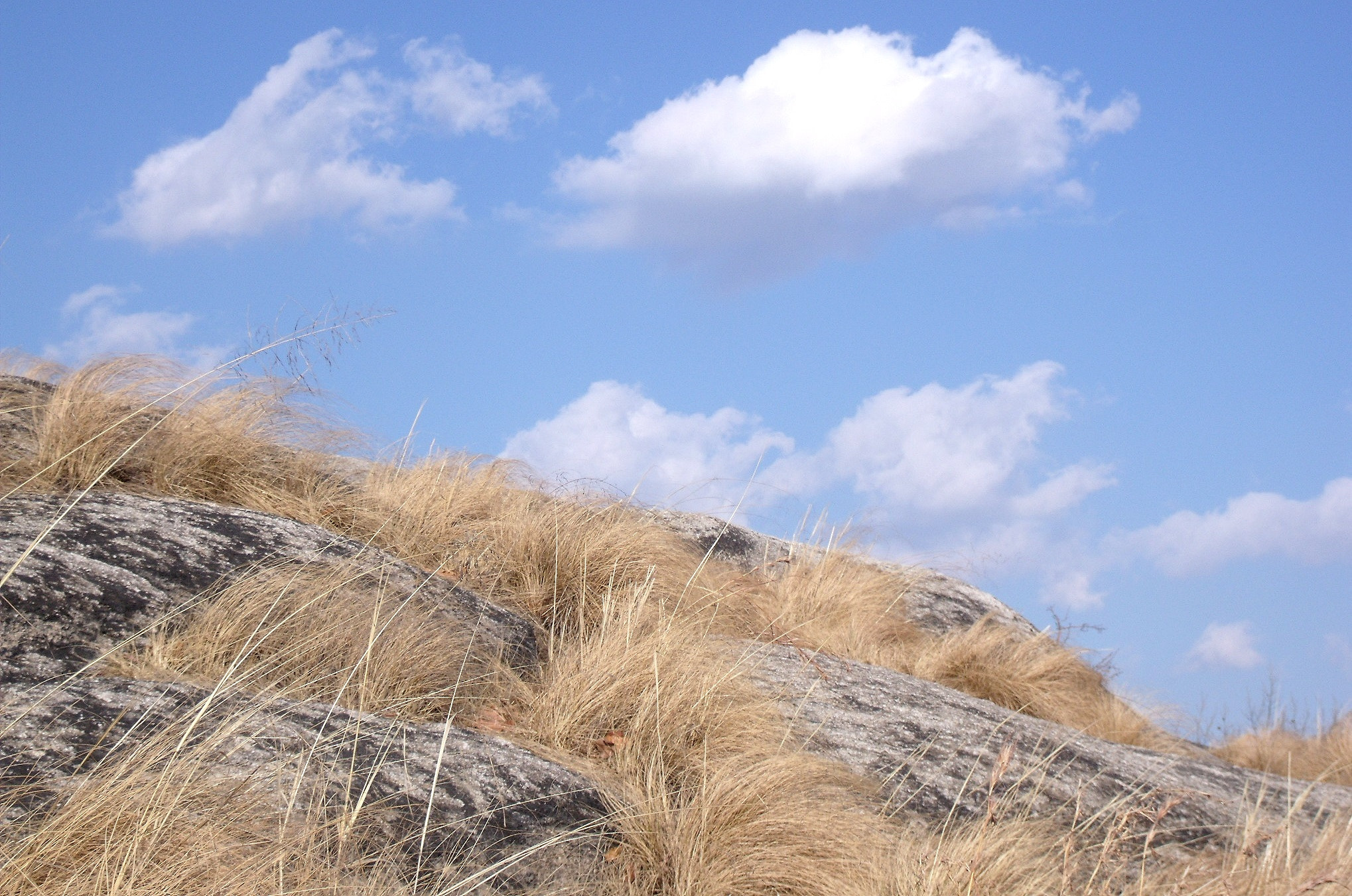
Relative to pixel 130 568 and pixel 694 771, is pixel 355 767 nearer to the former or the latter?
pixel 694 771

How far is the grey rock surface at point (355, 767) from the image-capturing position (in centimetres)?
234

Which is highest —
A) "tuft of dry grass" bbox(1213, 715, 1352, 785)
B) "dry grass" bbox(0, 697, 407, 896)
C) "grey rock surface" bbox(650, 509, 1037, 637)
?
"grey rock surface" bbox(650, 509, 1037, 637)

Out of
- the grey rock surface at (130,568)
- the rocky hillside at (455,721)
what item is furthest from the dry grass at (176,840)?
the grey rock surface at (130,568)

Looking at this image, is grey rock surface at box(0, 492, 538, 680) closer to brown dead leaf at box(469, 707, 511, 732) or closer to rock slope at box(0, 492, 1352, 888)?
rock slope at box(0, 492, 1352, 888)

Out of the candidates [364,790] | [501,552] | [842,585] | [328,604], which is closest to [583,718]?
[328,604]

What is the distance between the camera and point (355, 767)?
2562 mm

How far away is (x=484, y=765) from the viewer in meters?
2.76

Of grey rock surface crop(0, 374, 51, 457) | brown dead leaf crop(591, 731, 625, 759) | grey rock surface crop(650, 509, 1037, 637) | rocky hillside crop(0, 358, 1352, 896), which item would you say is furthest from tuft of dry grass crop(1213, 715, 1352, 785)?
grey rock surface crop(0, 374, 51, 457)

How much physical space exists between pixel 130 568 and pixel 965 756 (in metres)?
3.09

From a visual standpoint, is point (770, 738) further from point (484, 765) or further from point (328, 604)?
point (328, 604)

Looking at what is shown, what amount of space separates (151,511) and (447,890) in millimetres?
2362

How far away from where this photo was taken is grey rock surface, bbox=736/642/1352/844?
3617 mm

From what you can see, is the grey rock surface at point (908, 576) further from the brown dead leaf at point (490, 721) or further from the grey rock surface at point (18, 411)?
the grey rock surface at point (18, 411)

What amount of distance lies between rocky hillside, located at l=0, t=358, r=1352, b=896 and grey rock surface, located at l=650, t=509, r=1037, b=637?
152 centimetres
